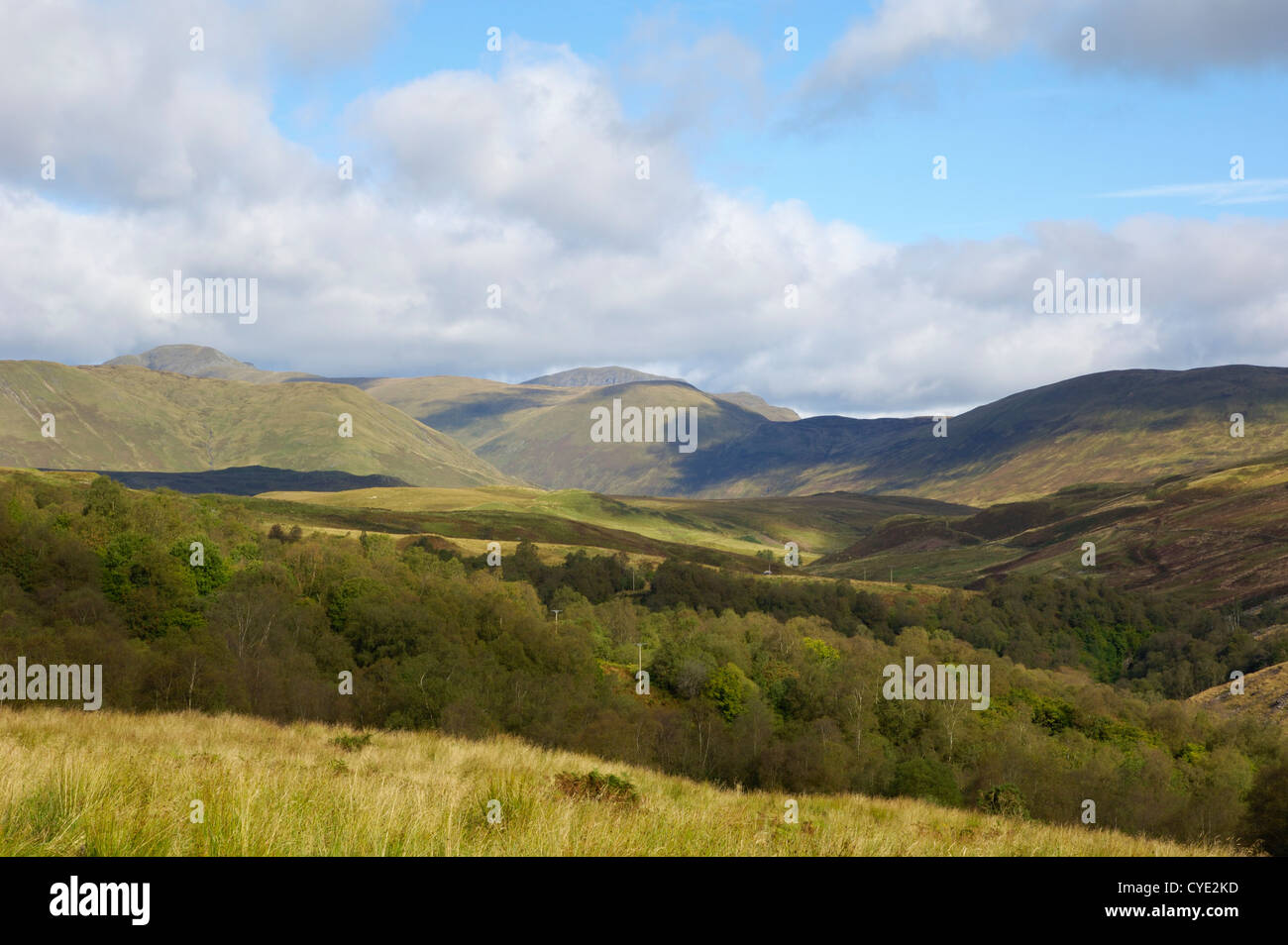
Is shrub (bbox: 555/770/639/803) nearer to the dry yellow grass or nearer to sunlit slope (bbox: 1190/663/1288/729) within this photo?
the dry yellow grass

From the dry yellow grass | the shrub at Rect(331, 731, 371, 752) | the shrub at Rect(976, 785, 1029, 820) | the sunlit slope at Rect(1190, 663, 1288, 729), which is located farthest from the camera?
the sunlit slope at Rect(1190, 663, 1288, 729)

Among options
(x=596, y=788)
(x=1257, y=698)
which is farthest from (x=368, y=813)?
(x=1257, y=698)

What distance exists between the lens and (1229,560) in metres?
186

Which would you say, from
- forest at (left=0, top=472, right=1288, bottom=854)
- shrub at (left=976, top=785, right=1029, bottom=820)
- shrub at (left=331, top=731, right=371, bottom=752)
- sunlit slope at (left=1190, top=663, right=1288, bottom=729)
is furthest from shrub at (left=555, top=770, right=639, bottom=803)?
sunlit slope at (left=1190, top=663, right=1288, bottom=729)

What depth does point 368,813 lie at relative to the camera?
741 cm

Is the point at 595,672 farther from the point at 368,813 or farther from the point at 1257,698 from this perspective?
the point at 368,813

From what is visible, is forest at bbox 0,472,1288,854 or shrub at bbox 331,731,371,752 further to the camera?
forest at bbox 0,472,1288,854

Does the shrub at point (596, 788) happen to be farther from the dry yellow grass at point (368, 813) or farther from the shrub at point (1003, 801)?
the shrub at point (1003, 801)

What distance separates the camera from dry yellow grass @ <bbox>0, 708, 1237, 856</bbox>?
6.48 metres

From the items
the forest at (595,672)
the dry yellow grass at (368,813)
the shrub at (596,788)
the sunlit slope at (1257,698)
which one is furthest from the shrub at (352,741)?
the sunlit slope at (1257,698)

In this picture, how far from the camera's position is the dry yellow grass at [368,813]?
21.3 ft

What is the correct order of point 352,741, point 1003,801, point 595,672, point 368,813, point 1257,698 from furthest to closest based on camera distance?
point 1257,698 → point 595,672 → point 1003,801 → point 352,741 → point 368,813
